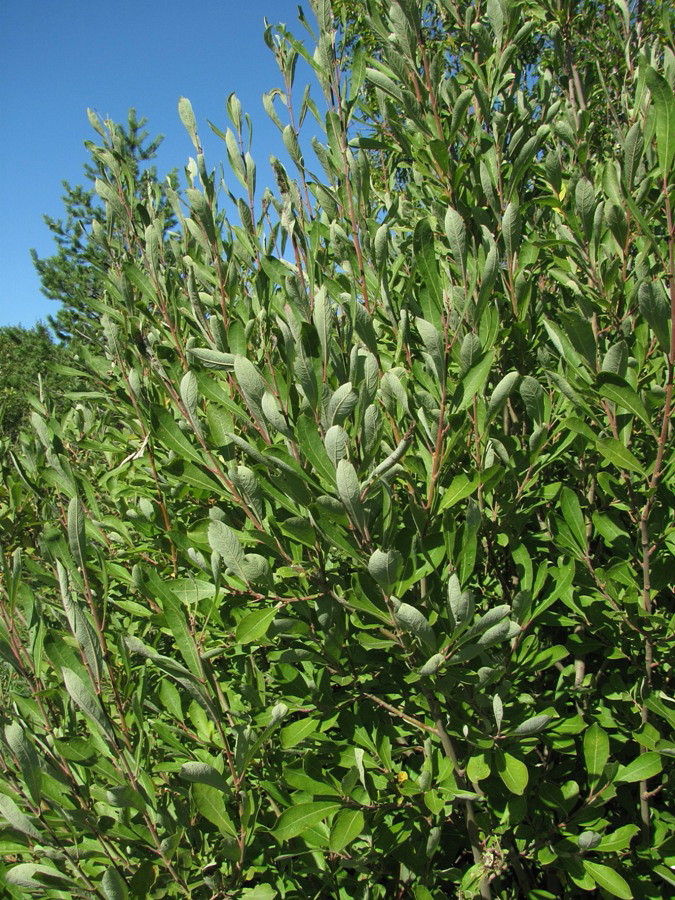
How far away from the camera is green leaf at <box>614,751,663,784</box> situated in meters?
1.88

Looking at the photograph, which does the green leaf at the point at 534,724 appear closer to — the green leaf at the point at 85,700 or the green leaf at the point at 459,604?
the green leaf at the point at 459,604

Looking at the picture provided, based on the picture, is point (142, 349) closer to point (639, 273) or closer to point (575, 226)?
point (575, 226)

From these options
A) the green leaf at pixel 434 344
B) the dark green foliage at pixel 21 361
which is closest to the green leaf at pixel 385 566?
the green leaf at pixel 434 344

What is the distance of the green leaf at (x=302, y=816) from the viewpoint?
168cm

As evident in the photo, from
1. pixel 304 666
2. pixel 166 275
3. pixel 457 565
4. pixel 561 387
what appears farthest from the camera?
pixel 166 275

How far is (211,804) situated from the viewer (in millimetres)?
1551

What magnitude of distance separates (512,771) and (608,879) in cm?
45

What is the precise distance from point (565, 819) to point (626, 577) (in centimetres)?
77

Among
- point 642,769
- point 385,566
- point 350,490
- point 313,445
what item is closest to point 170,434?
point 313,445

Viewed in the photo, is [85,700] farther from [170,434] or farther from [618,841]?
[618,841]

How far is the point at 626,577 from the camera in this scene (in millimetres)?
1898

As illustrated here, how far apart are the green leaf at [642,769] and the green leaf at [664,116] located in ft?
5.31

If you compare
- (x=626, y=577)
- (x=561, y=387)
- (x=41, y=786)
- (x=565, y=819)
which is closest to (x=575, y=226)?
(x=561, y=387)

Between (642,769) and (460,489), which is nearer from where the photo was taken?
(460,489)
